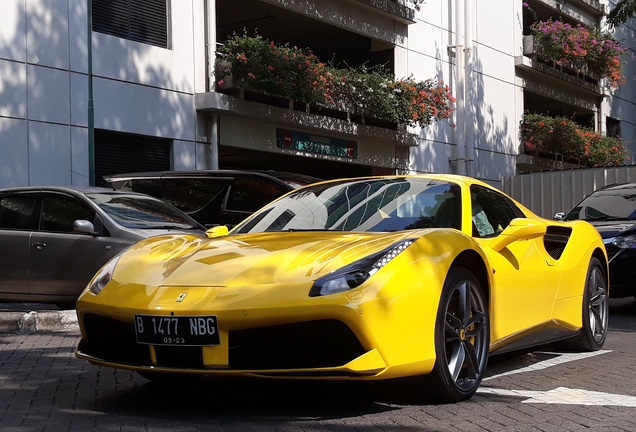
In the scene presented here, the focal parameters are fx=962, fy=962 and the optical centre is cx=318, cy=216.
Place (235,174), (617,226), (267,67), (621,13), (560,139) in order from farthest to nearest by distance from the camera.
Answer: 1. (560,139)
2. (621,13)
3. (267,67)
4. (235,174)
5. (617,226)

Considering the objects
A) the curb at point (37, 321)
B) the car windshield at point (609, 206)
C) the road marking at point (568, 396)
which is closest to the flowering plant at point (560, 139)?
the car windshield at point (609, 206)

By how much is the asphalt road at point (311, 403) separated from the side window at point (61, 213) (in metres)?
3.66

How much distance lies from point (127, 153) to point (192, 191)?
14.7ft

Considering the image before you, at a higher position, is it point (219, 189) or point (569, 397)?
point (219, 189)

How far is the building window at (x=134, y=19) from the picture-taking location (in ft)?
54.4

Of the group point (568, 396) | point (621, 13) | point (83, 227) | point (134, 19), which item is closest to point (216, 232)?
point (568, 396)

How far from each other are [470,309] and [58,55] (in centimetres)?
1184

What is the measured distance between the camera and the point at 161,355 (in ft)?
15.5

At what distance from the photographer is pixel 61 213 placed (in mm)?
10328

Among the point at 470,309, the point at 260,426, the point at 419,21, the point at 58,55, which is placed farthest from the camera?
the point at 419,21

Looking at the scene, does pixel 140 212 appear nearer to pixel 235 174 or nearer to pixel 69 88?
pixel 235 174

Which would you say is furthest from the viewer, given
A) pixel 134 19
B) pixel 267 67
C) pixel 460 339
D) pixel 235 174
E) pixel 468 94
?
pixel 468 94

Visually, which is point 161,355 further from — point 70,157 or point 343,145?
point 343,145

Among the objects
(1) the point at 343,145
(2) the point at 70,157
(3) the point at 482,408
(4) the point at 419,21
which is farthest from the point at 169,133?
(3) the point at 482,408
